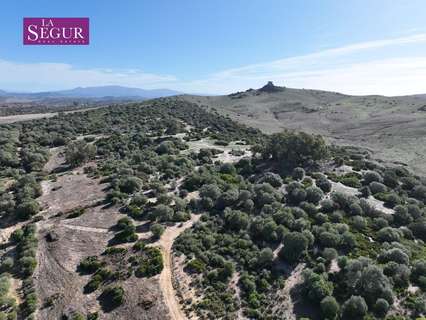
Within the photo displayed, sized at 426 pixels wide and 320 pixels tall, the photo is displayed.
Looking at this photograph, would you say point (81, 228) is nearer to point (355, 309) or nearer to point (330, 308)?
point (330, 308)

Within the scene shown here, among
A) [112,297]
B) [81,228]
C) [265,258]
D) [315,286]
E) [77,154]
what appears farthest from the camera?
[77,154]

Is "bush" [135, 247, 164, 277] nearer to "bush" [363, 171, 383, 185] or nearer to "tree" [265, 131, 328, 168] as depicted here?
"tree" [265, 131, 328, 168]

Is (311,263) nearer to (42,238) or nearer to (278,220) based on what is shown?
(278,220)

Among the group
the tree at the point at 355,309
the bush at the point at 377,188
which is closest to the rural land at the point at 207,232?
the tree at the point at 355,309

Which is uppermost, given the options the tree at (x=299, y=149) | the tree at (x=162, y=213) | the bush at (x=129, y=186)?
the tree at (x=299, y=149)

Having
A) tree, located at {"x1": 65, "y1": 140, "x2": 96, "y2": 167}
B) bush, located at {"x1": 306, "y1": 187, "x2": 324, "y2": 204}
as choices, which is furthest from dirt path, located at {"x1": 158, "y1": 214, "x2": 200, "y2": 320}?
tree, located at {"x1": 65, "y1": 140, "x2": 96, "y2": 167}

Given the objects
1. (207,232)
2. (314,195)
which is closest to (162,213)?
(207,232)

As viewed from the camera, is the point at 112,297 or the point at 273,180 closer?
the point at 112,297

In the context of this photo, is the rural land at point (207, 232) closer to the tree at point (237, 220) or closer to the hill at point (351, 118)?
the tree at point (237, 220)
